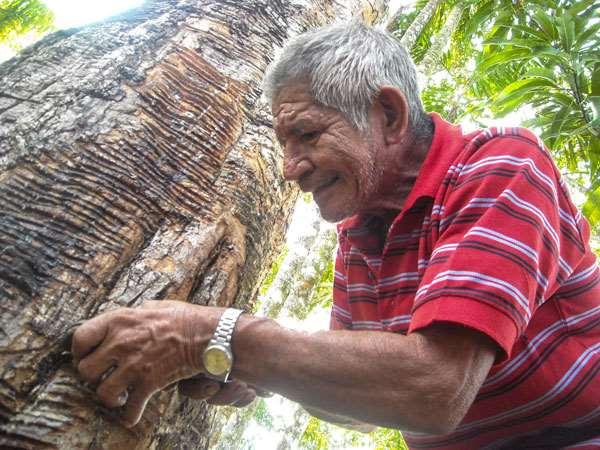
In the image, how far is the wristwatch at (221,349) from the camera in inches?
37.1

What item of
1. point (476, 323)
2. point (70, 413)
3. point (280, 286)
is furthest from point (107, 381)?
point (280, 286)

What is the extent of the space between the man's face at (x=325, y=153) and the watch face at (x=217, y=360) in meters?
0.63

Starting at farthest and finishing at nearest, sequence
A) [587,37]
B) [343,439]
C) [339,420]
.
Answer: [343,439] → [587,37] → [339,420]

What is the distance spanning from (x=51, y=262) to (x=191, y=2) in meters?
0.96

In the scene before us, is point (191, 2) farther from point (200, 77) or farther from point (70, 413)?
point (70, 413)

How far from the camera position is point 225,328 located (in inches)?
37.4

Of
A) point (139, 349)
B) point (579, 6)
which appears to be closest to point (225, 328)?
point (139, 349)

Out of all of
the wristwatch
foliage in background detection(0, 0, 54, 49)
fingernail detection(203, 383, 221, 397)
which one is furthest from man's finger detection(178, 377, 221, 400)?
foliage in background detection(0, 0, 54, 49)

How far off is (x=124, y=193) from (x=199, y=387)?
445 millimetres

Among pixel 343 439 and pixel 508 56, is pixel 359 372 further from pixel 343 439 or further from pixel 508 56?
pixel 343 439

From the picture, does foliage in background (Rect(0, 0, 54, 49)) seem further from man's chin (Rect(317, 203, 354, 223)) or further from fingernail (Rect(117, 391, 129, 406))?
fingernail (Rect(117, 391, 129, 406))

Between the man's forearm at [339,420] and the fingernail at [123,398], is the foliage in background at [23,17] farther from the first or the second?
the fingernail at [123,398]

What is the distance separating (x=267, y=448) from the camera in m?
3.72

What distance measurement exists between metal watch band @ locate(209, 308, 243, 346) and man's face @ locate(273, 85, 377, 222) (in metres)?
0.57
